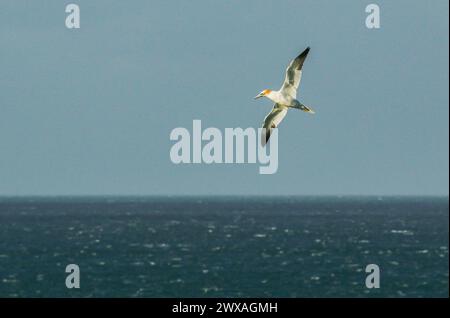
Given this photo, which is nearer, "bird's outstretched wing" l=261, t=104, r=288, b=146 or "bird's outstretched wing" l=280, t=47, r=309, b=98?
"bird's outstretched wing" l=280, t=47, r=309, b=98

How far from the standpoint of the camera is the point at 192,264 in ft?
411

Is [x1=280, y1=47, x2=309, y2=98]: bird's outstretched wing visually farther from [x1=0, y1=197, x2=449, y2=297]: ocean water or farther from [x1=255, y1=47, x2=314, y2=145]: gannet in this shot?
[x1=0, y1=197, x2=449, y2=297]: ocean water

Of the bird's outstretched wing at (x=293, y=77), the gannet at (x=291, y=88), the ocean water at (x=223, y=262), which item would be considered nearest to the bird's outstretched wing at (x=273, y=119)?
the gannet at (x=291, y=88)

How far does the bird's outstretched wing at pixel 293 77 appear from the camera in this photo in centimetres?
1986

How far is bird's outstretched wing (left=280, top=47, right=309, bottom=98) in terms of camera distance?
19859 millimetres

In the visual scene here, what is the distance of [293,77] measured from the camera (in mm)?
19922

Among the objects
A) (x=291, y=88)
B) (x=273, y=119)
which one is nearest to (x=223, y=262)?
(x=273, y=119)

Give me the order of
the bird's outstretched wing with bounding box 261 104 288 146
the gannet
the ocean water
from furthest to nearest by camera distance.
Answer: the ocean water → the bird's outstretched wing with bounding box 261 104 288 146 → the gannet

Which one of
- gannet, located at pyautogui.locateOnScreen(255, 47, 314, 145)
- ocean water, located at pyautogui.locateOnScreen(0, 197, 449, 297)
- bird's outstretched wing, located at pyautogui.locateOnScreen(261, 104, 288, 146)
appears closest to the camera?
gannet, located at pyautogui.locateOnScreen(255, 47, 314, 145)

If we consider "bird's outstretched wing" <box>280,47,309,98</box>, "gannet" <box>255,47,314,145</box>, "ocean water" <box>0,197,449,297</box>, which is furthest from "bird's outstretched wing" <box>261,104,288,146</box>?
"ocean water" <box>0,197,449,297</box>

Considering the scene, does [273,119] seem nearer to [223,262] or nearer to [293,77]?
[293,77]

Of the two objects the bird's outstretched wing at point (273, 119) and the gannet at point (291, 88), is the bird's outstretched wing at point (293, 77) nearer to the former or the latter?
the gannet at point (291, 88)
